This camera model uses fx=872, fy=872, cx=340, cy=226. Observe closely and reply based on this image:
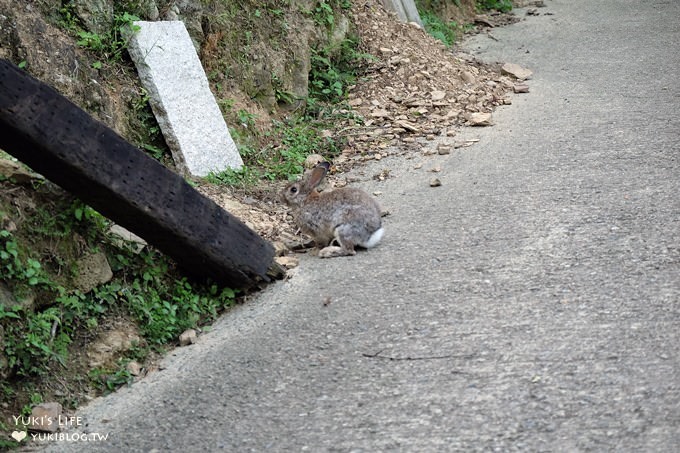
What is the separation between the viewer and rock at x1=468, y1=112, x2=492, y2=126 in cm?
1005

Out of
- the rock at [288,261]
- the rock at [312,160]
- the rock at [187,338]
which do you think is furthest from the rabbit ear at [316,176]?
the rock at [187,338]

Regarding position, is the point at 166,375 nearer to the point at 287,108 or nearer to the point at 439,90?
the point at 287,108

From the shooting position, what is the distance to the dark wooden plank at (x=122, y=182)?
5.29 metres

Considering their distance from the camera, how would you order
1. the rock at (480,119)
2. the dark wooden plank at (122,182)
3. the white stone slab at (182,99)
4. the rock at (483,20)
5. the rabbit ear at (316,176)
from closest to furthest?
the dark wooden plank at (122,182) < the rabbit ear at (316,176) < the white stone slab at (182,99) < the rock at (480,119) < the rock at (483,20)

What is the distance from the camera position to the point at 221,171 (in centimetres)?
872

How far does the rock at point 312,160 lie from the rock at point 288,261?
2216 mm

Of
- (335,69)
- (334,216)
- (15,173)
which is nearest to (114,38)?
(15,173)

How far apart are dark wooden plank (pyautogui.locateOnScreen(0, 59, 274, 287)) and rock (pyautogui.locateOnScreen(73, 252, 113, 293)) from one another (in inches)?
15.6

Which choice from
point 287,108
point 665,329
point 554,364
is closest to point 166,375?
point 554,364

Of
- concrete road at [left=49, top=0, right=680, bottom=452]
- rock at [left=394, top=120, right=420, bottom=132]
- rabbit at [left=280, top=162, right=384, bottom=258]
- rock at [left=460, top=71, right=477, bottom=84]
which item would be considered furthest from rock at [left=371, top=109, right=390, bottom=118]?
rabbit at [left=280, top=162, right=384, bottom=258]

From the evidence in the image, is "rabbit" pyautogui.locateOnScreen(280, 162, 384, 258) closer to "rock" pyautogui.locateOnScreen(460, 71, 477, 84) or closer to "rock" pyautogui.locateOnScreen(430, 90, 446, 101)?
"rock" pyautogui.locateOnScreen(430, 90, 446, 101)

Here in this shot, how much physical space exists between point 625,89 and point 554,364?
6591mm

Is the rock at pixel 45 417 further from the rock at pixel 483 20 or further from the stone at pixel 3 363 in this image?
the rock at pixel 483 20

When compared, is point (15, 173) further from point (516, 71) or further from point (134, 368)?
point (516, 71)
